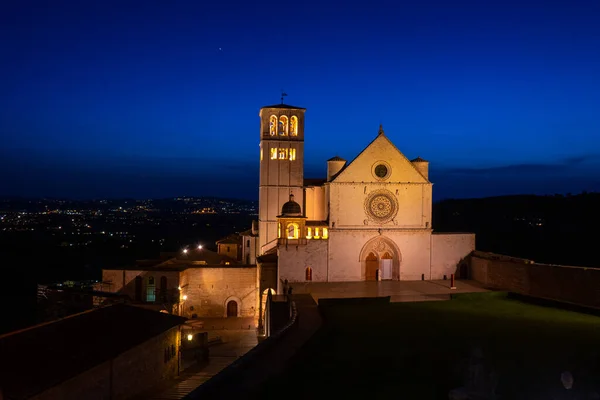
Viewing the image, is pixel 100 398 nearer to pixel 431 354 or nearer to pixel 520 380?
pixel 431 354

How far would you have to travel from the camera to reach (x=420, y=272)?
31922mm

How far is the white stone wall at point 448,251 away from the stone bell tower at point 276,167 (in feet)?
30.4

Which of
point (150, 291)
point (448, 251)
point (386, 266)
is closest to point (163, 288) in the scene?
point (150, 291)

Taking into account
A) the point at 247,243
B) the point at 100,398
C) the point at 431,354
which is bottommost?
the point at 100,398

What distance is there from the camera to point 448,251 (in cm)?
3209

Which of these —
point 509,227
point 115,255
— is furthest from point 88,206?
point 509,227

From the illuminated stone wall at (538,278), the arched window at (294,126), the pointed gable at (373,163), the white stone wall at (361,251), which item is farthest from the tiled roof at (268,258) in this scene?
the illuminated stone wall at (538,278)

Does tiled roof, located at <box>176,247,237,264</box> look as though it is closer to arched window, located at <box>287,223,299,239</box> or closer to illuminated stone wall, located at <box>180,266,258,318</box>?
illuminated stone wall, located at <box>180,266,258,318</box>

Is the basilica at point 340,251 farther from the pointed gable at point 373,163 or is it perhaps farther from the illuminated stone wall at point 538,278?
the illuminated stone wall at point 538,278

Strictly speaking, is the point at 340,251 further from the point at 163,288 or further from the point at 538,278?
the point at 163,288

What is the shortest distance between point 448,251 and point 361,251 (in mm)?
5398

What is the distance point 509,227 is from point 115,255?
58.0 m

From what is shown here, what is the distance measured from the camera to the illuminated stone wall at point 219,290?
33.8m

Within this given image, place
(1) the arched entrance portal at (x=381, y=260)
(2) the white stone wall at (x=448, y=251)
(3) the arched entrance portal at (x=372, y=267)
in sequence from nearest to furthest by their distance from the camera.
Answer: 1. (1) the arched entrance portal at (x=381, y=260)
2. (3) the arched entrance portal at (x=372, y=267)
3. (2) the white stone wall at (x=448, y=251)
